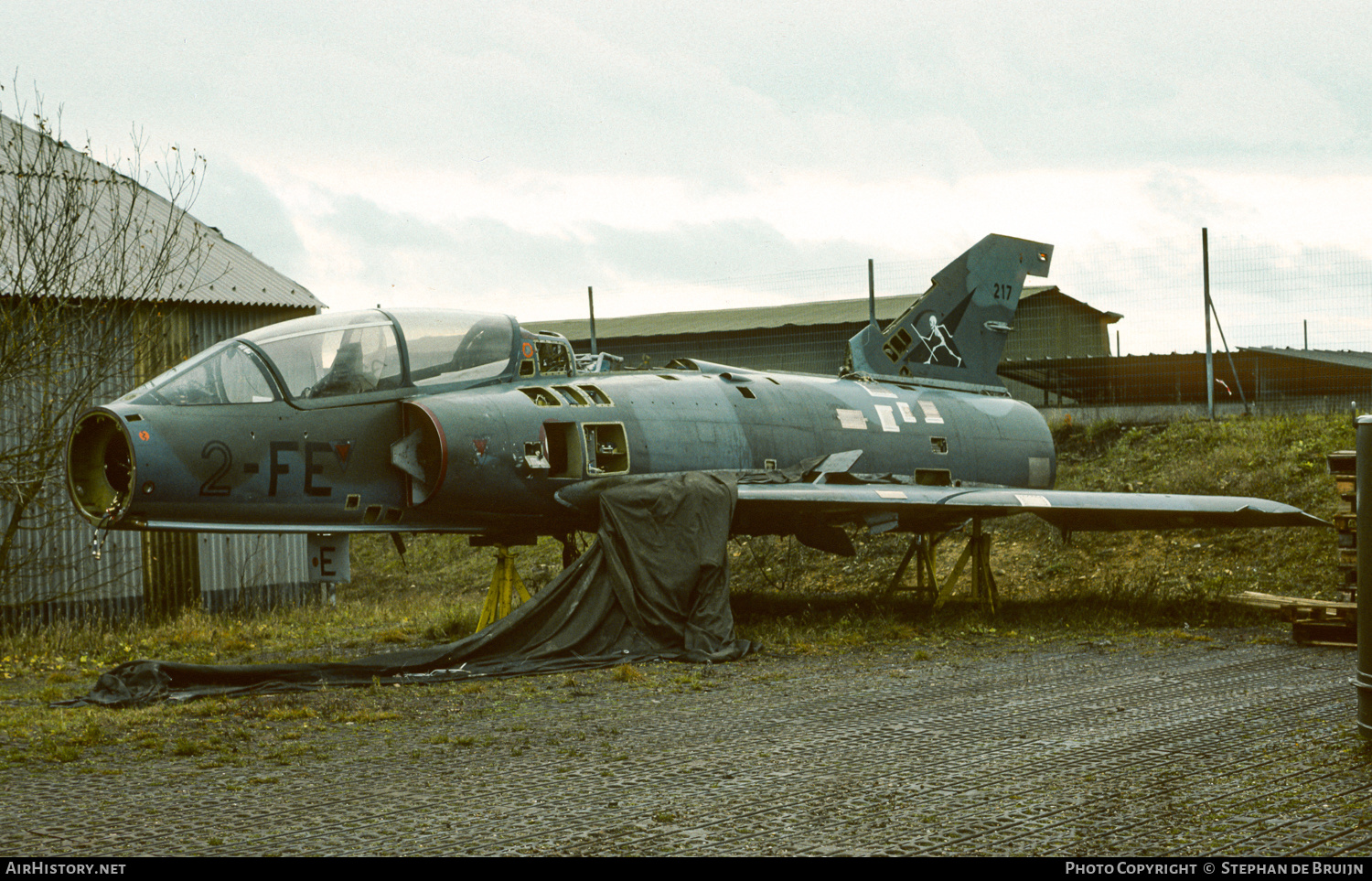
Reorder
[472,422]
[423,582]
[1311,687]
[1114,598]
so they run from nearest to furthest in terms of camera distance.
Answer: [1311,687], [472,422], [1114,598], [423,582]

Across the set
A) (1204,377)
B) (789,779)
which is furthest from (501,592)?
(1204,377)

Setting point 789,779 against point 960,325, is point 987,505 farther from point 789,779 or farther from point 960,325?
point 789,779

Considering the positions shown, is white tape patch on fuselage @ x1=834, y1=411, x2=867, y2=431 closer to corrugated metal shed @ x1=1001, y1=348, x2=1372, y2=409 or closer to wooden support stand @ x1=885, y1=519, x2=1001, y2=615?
wooden support stand @ x1=885, y1=519, x2=1001, y2=615

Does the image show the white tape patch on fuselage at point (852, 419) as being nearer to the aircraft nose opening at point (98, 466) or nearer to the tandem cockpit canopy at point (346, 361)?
the tandem cockpit canopy at point (346, 361)

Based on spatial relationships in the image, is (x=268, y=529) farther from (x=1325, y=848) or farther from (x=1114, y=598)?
(x=1114, y=598)

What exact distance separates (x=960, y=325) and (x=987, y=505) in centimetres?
501

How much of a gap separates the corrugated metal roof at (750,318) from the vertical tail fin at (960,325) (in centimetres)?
1654

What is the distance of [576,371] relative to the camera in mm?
12664

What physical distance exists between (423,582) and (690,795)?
1776 centimetres

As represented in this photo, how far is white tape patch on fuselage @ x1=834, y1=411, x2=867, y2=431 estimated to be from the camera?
13.8 metres

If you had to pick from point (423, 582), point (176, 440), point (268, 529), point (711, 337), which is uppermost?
point (711, 337)

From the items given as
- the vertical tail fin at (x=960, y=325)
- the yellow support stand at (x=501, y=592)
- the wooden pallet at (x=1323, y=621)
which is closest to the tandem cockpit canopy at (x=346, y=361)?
the yellow support stand at (x=501, y=592)

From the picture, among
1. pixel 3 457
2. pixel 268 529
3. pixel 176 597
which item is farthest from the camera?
pixel 176 597

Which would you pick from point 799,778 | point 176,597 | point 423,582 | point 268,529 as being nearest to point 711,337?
point 423,582
